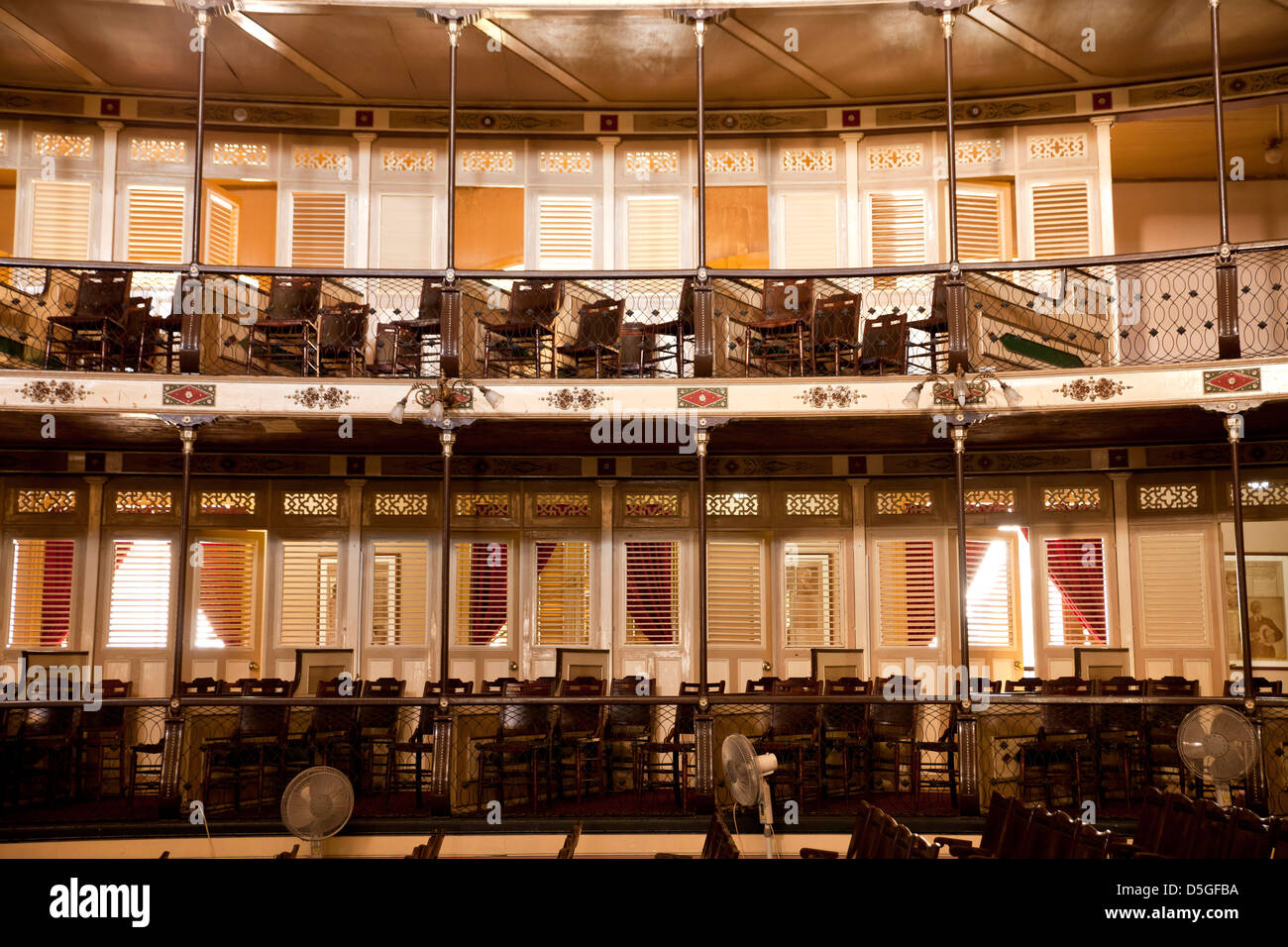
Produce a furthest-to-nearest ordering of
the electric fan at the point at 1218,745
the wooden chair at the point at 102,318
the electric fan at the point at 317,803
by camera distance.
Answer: the wooden chair at the point at 102,318, the electric fan at the point at 1218,745, the electric fan at the point at 317,803

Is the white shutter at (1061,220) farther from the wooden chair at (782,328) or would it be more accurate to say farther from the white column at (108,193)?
the white column at (108,193)

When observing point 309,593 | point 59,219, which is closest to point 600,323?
point 309,593

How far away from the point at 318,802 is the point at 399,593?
5.41 metres

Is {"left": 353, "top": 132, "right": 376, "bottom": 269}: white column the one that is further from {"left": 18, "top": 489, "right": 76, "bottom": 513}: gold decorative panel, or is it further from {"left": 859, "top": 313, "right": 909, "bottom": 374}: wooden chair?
{"left": 859, "top": 313, "right": 909, "bottom": 374}: wooden chair

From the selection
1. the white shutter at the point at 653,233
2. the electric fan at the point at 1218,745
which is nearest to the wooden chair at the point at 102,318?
the white shutter at the point at 653,233

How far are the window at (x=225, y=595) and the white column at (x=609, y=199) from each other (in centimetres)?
572

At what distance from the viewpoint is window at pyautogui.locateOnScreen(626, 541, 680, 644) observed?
1241 centimetres

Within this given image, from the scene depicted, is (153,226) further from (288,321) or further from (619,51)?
(619,51)

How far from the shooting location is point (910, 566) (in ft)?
40.6

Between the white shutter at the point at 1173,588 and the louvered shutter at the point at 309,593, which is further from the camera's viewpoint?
the louvered shutter at the point at 309,593

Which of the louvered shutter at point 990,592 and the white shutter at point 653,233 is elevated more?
the white shutter at point 653,233

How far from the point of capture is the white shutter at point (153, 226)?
40.9ft

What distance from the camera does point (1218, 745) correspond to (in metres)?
7.68

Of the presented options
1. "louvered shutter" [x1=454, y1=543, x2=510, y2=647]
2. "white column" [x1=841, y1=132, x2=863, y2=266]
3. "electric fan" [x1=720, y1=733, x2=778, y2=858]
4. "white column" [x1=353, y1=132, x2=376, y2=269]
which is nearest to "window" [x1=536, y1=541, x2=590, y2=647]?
"louvered shutter" [x1=454, y1=543, x2=510, y2=647]
